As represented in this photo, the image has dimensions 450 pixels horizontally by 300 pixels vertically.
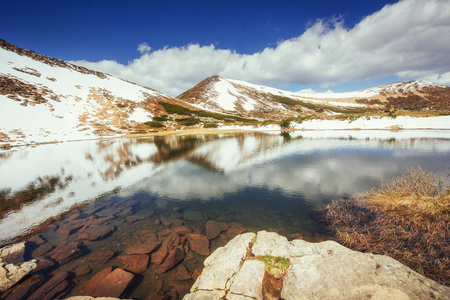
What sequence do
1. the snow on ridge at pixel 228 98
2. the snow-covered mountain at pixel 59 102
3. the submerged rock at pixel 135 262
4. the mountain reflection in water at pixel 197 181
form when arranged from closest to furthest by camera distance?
the submerged rock at pixel 135 262 < the mountain reflection in water at pixel 197 181 < the snow-covered mountain at pixel 59 102 < the snow on ridge at pixel 228 98

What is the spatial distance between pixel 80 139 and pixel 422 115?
3751 inches

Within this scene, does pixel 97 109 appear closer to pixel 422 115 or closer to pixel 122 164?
pixel 122 164

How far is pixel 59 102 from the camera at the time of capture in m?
69.1

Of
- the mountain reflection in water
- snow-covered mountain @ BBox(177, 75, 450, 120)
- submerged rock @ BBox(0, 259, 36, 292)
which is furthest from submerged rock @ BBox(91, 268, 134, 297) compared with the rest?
snow-covered mountain @ BBox(177, 75, 450, 120)

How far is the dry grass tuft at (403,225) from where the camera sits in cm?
566

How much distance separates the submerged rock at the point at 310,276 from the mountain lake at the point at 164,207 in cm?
178

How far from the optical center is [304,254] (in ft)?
17.9

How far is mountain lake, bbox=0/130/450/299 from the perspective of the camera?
7.14 m

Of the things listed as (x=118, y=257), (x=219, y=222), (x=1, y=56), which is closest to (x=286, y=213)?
(x=219, y=222)

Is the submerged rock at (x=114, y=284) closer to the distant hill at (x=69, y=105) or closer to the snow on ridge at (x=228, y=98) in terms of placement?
the distant hill at (x=69, y=105)

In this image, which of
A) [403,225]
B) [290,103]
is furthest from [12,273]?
[290,103]

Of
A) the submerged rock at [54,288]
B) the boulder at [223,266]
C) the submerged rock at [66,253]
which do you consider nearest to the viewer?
the boulder at [223,266]

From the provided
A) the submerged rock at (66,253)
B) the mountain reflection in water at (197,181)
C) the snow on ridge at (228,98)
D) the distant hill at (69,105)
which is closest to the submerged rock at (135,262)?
the submerged rock at (66,253)

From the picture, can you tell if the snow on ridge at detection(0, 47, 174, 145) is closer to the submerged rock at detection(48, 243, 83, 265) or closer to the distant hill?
the distant hill
